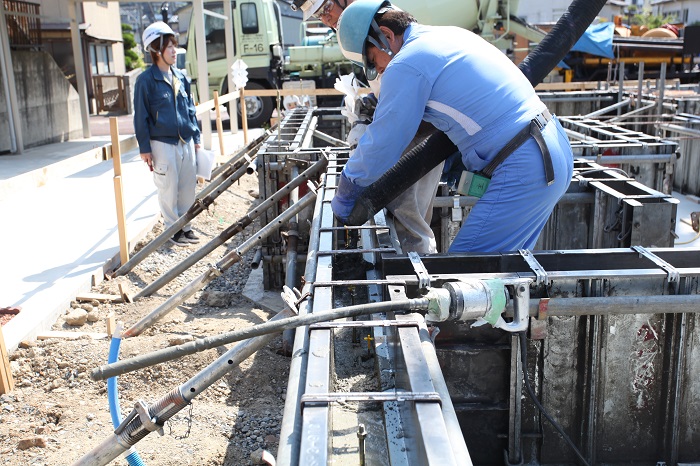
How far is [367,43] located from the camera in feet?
12.1

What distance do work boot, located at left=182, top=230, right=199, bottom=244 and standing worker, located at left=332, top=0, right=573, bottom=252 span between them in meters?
5.10

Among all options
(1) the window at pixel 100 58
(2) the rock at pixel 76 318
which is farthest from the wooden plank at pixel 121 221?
(1) the window at pixel 100 58

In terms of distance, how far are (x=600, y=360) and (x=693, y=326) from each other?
41cm

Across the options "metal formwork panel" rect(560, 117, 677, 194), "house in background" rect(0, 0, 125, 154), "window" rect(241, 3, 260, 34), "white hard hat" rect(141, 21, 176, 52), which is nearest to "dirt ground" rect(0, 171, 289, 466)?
"white hard hat" rect(141, 21, 176, 52)

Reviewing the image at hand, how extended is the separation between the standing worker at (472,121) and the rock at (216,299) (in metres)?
3.23

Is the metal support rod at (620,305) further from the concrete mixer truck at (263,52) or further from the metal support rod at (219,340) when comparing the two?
the concrete mixer truck at (263,52)

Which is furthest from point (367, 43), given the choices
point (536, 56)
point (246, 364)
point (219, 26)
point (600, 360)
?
point (219, 26)

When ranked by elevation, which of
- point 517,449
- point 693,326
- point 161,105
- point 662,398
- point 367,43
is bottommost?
point 517,449

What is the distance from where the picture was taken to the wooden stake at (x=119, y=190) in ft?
21.5

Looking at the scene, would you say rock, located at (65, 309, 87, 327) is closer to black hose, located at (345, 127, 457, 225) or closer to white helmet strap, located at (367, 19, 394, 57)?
black hose, located at (345, 127, 457, 225)

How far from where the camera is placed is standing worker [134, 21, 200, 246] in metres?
7.85

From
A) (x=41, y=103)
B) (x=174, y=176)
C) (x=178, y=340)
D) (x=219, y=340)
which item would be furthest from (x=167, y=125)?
(x=41, y=103)

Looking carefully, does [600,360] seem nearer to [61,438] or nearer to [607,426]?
[607,426]

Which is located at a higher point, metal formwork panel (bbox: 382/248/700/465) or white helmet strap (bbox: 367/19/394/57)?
white helmet strap (bbox: 367/19/394/57)
